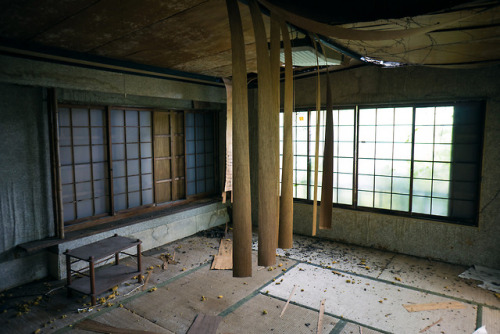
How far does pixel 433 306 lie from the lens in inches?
149

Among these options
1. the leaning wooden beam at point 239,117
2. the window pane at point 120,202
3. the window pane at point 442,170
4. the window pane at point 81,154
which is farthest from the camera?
the window pane at point 120,202

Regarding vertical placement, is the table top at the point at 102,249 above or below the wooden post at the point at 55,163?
below

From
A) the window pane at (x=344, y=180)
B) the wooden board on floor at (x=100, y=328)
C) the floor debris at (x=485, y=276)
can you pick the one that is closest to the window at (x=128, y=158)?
the wooden board on floor at (x=100, y=328)

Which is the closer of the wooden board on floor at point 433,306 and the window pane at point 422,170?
the wooden board on floor at point 433,306

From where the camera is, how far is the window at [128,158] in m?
4.75

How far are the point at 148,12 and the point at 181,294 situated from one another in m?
3.12

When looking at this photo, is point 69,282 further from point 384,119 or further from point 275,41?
point 384,119

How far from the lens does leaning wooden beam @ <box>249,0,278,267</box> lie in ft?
3.53

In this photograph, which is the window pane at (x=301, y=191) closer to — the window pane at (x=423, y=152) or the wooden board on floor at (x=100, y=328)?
→ the window pane at (x=423, y=152)

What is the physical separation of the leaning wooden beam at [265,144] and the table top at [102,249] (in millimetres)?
3242

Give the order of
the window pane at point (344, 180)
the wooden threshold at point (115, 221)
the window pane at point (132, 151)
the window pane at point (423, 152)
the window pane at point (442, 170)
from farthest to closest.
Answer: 1. the window pane at point (344, 180)
2. the window pane at point (132, 151)
3. the window pane at point (423, 152)
4. the window pane at point (442, 170)
5. the wooden threshold at point (115, 221)

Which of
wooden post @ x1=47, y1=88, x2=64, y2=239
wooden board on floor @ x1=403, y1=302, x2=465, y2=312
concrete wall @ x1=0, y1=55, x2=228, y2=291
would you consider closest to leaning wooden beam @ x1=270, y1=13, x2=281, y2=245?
wooden board on floor @ x1=403, y1=302, x2=465, y2=312

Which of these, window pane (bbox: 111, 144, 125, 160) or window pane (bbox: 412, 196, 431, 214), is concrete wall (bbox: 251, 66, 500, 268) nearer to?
window pane (bbox: 412, 196, 431, 214)

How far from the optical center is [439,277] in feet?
15.0
